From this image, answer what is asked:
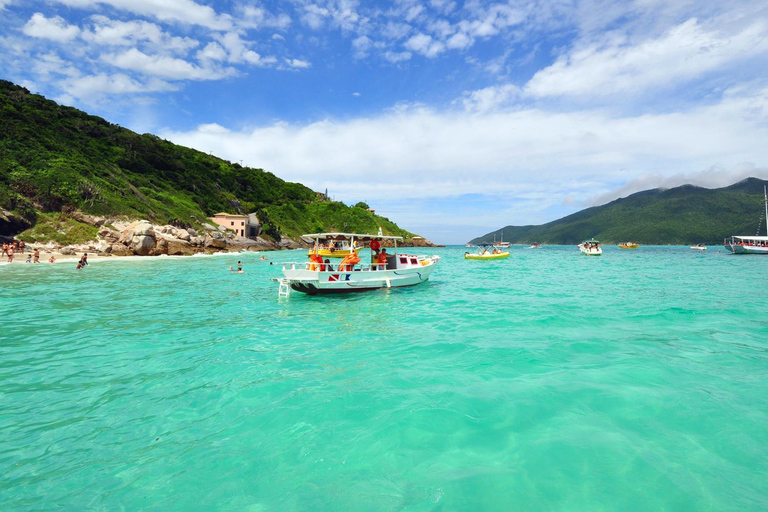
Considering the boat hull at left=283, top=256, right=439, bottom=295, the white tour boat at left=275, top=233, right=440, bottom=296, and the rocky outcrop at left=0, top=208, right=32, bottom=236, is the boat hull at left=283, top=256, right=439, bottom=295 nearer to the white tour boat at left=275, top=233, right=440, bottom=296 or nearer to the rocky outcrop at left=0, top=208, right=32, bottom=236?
the white tour boat at left=275, top=233, right=440, bottom=296

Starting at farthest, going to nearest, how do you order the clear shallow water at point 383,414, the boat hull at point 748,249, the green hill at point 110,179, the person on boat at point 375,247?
the boat hull at point 748,249
the green hill at point 110,179
the person on boat at point 375,247
the clear shallow water at point 383,414

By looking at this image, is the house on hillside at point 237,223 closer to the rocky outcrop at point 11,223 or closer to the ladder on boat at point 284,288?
the rocky outcrop at point 11,223

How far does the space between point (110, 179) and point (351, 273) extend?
6704 centimetres

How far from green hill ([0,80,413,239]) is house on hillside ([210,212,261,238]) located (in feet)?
12.2

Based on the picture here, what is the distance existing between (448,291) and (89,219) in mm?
55006

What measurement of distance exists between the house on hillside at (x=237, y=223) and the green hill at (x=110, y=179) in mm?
3710

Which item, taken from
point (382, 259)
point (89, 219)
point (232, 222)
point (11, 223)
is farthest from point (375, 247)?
point (232, 222)

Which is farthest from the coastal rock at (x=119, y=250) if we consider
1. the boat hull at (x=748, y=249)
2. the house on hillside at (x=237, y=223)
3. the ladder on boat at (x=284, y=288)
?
the boat hull at (x=748, y=249)

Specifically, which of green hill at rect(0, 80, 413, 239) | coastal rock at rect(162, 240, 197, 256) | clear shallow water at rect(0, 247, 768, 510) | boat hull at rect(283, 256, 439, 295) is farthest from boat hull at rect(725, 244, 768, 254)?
green hill at rect(0, 80, 413, 239)

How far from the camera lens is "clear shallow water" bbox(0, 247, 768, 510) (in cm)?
415

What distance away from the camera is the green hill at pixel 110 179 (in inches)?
1918

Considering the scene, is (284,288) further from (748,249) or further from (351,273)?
(748,249)

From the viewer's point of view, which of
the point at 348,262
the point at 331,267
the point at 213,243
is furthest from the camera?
the point at 213,243

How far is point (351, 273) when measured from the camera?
19828 millimetres
